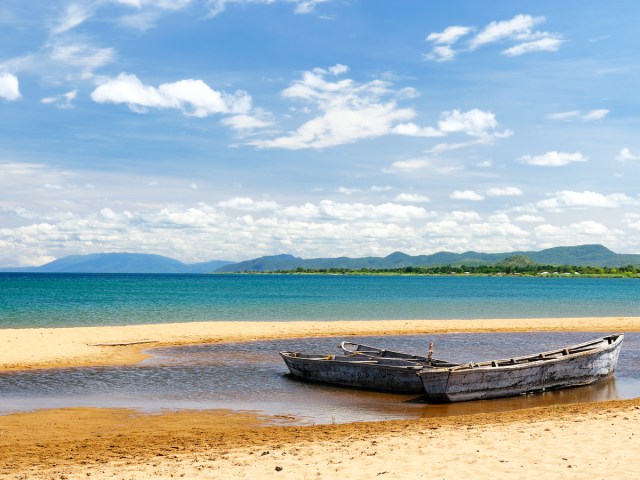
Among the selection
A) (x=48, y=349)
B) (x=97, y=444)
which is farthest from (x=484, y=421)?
(x=48, y=349)

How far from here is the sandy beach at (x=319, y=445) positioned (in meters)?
10.3

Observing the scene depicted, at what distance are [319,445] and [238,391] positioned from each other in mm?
8536

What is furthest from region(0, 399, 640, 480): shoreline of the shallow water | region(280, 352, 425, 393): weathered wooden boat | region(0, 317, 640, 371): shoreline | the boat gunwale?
region(0, 317, 640, 371): shoreline

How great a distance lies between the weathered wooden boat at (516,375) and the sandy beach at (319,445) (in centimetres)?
200

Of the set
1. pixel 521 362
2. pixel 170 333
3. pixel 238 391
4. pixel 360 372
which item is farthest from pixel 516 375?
pixel 170 333

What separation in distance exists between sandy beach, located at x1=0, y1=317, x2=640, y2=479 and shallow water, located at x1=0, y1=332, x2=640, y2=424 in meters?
1.48

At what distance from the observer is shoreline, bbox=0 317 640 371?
88.2 feet

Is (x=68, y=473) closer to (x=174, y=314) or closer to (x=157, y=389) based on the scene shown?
(x=157, y=389)

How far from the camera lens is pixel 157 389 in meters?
20.9

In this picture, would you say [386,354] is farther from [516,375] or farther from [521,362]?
[516,375]

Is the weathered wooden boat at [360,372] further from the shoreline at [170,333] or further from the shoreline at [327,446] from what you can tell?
the shoreline at [170,333]

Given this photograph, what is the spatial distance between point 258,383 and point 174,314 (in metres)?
33.2

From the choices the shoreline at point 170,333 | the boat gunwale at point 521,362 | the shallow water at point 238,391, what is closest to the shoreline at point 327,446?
the shallow water at point 238,391

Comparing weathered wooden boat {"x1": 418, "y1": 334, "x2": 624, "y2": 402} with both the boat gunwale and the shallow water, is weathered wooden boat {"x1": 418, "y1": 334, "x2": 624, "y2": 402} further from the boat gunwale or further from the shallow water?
the shallow water
